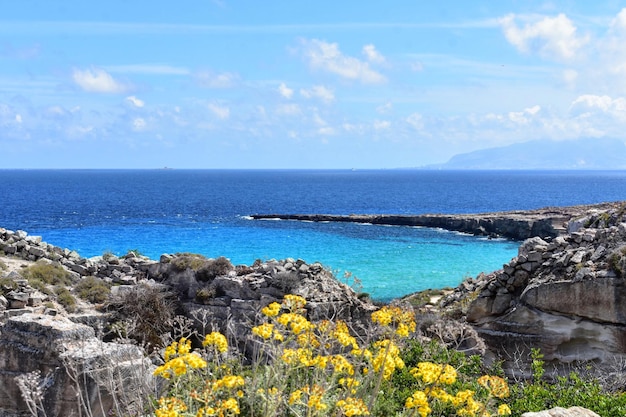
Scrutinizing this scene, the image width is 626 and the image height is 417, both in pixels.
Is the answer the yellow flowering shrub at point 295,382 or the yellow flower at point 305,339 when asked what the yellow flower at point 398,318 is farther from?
the yellow flower at point 305,339

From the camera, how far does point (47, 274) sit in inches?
707

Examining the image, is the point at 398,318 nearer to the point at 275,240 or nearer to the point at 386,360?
the point at 386,360

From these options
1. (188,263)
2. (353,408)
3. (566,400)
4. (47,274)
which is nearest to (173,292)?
(188,263)

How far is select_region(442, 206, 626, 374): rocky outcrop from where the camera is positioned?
13617 mm

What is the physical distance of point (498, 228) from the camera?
57.7 m

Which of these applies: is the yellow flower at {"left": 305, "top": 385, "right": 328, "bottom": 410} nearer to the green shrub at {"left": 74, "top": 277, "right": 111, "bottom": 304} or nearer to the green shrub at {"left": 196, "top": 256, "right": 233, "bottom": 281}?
the green shrub at {"left": 196, "top": 256, "right": 233, "bottom": 281}

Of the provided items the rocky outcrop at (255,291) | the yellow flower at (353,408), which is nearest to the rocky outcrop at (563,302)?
the rocky outcrop at (255,291)

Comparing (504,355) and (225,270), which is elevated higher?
(225,270)

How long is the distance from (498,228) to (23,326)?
2040 inches

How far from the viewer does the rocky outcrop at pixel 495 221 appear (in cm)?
5466

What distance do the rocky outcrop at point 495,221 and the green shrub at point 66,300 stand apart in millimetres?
42510

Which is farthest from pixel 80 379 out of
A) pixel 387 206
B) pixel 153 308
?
pixel 387 206

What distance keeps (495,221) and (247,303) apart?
46028 mm

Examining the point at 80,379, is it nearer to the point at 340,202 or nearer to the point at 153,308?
the point at 153,308
